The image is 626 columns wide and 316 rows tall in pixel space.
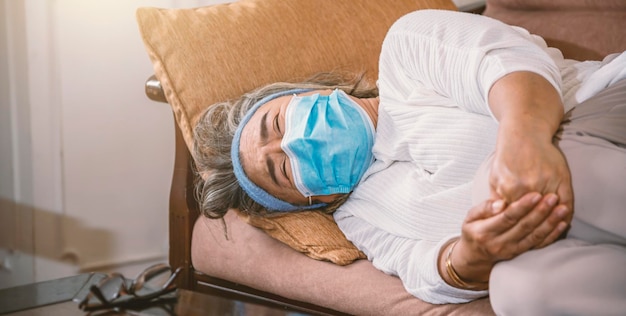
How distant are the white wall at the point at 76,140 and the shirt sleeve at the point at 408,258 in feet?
3.26

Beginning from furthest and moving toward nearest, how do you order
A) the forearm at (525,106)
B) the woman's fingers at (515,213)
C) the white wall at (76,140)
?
1. the white wall at (76,140)
2. the forearm at (525,106)
3. the woman's fingers at (515,213)

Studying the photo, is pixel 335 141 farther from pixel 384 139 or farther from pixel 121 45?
pixel 121 45

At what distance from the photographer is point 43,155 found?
2.47 metres

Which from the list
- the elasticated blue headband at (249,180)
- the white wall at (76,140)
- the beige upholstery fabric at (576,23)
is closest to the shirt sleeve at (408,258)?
the elasticated blue headband at (249,180)

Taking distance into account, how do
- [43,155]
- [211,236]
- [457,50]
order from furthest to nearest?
[43,155] → [211,236] → [457,50]

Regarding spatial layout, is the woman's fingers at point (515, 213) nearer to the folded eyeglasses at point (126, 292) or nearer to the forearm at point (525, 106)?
the forearm at point (525, 106)

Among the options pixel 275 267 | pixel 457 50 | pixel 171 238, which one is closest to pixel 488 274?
pixel 457 50

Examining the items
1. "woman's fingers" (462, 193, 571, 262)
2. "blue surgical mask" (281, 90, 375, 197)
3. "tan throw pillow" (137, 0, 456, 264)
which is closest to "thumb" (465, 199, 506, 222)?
"woman's fingers" (462, 193, 571, 262)

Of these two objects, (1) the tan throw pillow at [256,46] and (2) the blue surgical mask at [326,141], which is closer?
(2) the blue surgical mask at [326,141]

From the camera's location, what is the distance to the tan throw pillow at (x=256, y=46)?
1.96m

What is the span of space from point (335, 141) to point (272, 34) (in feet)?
1.51

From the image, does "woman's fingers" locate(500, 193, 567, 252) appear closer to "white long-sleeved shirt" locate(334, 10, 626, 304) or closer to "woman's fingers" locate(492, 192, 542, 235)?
"woman's fingers" locate(492, 192, 542, 235)

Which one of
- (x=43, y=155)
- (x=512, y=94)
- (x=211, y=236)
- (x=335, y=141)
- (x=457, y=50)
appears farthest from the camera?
(x=43, y=155)

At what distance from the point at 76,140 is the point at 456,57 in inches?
54.9
